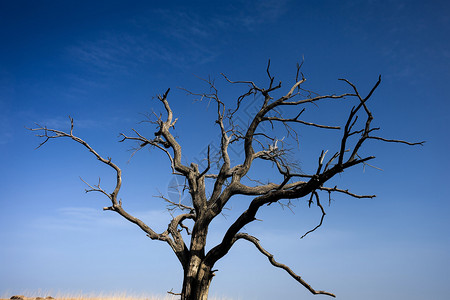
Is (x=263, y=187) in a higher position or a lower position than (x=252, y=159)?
lower

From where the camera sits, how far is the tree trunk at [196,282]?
7320mm

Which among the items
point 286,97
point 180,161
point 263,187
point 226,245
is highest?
point 286,97

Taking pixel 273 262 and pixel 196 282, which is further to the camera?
pixel 273 262

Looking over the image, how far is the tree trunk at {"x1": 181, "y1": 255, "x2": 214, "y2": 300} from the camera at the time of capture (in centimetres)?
732

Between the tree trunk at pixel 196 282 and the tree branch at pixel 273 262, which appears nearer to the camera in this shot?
the tree branch at pixel 273 262

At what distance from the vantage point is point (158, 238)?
782 centimetres

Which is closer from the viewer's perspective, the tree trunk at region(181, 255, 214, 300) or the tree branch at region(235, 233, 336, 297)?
the tree branch at region(235, 233, 336, 297)

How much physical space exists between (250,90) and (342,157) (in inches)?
155

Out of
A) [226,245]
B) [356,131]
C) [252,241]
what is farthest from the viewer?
[252,241]

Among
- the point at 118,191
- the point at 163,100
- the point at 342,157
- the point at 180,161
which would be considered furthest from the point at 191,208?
the point at 342,157

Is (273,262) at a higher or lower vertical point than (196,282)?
higher

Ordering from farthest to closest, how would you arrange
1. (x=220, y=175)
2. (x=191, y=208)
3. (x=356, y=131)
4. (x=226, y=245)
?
1. (x=191, y=208)
2. (x=220, y=175)
3. (x=226, y=245)
4. (x=356, y=131)

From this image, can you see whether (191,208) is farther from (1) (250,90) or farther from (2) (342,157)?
(2) (342,157)

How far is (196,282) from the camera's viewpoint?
736 cm
